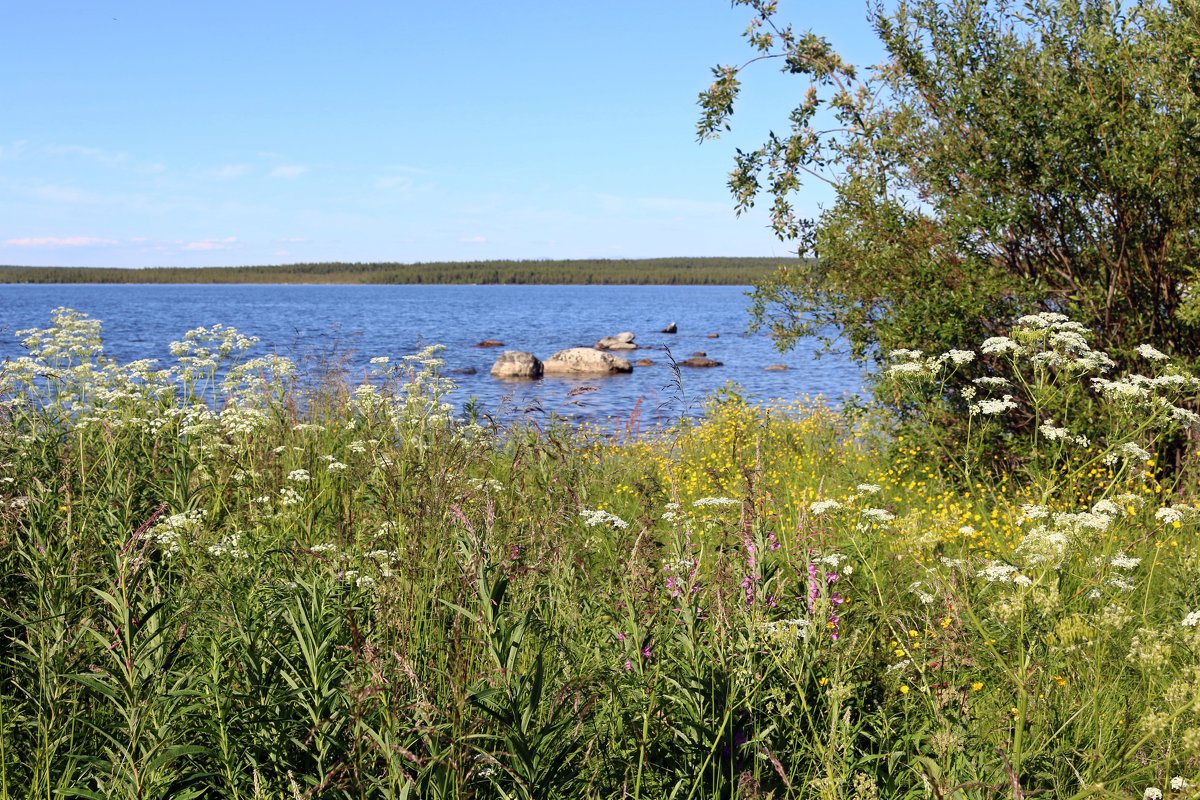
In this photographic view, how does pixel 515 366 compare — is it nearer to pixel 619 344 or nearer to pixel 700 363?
pixel 700 363

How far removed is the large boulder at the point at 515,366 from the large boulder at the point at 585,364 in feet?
6.23

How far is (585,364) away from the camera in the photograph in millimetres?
34188

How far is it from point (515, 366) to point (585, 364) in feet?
10.6

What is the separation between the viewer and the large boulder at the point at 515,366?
32.1 m

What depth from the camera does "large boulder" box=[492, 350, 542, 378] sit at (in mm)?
32125

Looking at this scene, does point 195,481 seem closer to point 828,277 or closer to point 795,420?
point 828,277

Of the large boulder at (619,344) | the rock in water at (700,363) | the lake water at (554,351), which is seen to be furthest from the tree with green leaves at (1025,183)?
the large boulder at (619,344)

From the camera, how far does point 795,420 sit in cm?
1353

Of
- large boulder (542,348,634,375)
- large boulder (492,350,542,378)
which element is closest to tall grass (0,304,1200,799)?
large boulder (492,350,542,378)

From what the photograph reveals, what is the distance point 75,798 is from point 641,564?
215cm

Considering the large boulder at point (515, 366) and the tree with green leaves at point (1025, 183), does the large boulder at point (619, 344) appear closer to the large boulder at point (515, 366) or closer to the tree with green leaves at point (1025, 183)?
the large boulder at point (515, 366)

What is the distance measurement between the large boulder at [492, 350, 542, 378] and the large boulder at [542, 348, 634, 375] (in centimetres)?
190

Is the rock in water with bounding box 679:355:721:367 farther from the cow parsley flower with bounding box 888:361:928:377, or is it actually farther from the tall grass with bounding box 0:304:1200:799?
the tall grass with bounding box 0:304:1200:799

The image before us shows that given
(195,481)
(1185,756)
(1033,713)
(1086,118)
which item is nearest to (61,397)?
(195,481)
